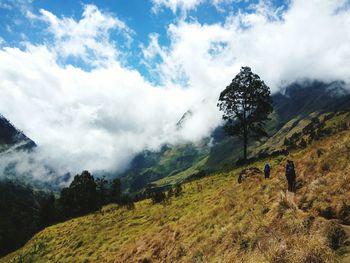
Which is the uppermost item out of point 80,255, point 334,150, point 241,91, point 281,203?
point 241,91

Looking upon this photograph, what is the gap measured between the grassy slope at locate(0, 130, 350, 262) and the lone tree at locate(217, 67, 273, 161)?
89.0 feet

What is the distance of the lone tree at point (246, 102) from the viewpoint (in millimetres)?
57844

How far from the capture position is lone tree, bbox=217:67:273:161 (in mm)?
57844

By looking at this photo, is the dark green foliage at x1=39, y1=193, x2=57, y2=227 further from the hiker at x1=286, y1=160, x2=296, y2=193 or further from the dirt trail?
the dirt trail

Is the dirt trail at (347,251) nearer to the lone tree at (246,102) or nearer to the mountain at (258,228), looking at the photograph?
the mountain at (258,228)

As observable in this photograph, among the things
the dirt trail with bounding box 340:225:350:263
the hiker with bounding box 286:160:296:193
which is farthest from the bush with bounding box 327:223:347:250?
the hiker with bounding box 286:160:296:193

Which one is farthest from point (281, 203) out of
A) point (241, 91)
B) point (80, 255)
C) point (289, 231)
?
point (241, 91)

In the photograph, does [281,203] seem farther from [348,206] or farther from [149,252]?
[149,252]

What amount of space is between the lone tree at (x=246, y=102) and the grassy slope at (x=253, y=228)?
2711 centimetres

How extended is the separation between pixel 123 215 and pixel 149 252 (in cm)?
1915

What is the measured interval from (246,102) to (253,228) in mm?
43394

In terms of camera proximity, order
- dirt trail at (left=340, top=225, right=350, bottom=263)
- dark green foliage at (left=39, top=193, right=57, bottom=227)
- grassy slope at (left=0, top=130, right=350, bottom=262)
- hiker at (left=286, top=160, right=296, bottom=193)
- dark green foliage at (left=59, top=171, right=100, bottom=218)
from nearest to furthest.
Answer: dirt trail at (left=340, top=225, right=350, bottom=263) → grassy slope at (left=0, top=130, right=350, bottom=262) → hiker at (left=286, top=160, right=296, bottom=193) → dark green foliage at (left=59, top=171, right=100, bottom=218) → dark green foliage at (left=39, top=193, right=57, bottom=227)

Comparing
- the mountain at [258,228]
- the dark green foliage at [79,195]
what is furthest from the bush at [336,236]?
the dark green foliage at [79,195]

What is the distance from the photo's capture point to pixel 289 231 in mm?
14828
